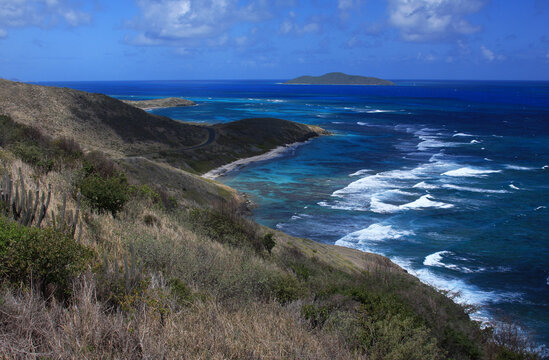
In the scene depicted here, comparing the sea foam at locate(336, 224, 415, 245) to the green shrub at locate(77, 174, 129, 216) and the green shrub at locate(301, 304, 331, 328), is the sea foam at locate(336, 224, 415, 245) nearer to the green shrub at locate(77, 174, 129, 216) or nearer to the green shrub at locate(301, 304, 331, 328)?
the green shrub at locate(77, 174, 129, 216)

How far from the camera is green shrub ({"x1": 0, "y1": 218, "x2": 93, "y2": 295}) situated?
6414mm

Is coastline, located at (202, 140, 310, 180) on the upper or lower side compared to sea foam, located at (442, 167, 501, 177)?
lower

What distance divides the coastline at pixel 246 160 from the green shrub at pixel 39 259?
48098mm

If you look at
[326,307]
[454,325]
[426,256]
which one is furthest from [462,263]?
[326,307]

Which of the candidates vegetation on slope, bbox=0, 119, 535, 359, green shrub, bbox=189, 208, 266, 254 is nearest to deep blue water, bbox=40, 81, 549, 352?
green shrub, bbox=189, 208, 266, 254

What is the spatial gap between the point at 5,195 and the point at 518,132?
96.2m

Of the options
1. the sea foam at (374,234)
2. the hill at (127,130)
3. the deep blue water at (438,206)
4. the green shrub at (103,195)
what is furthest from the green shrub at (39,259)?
the hill at (127,130)

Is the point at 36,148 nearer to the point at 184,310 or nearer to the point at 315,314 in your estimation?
the point at 184,310

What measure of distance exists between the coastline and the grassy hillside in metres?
42.6

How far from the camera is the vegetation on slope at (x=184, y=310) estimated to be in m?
5.39

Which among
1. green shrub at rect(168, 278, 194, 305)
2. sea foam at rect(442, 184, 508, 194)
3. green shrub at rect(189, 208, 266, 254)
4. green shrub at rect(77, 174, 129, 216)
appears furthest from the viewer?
sea foam at rect(442, 184, 508, 194)

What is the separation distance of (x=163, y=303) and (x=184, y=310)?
374mm

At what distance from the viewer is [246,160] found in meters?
67.8

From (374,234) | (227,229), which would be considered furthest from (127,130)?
(227,229)
